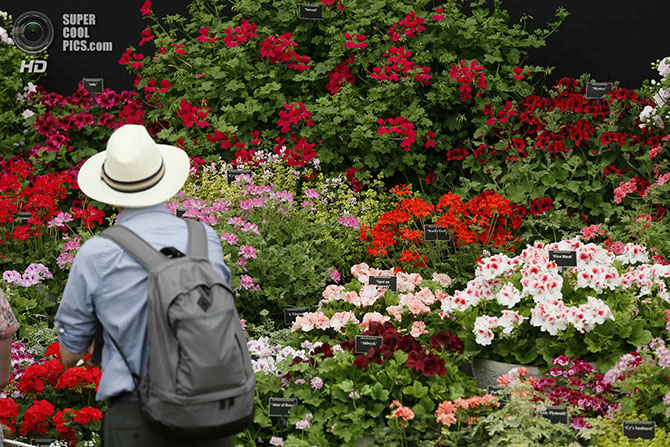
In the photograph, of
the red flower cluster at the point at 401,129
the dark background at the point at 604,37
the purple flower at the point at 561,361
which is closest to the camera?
the purple flower at the point at 561,361

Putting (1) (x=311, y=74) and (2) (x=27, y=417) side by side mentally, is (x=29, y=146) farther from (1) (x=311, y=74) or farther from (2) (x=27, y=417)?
(2) (x=27, y=417)

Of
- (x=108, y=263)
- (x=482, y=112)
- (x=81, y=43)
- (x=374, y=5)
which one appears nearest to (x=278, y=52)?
(x=374, y=5)

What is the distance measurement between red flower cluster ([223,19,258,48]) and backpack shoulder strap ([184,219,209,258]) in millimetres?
3933

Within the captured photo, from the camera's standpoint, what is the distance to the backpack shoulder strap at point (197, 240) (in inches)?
105

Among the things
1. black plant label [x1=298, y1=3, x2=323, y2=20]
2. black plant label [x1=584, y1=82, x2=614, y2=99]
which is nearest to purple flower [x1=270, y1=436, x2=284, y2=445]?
black plant label [x1=584, y1=82, x2=614, y2=99]

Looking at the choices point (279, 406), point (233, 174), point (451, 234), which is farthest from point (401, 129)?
point (279, 406)

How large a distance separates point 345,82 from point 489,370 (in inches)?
115

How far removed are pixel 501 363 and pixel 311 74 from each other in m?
3.07

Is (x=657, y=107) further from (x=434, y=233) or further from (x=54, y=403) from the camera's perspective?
(x=54, y=403)

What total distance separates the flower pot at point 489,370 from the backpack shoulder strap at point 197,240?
6.71ft

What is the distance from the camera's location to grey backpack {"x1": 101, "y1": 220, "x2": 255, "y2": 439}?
249 centimetres

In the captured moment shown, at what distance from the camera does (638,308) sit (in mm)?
4336

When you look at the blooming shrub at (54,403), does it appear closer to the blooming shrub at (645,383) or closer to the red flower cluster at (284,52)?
the blooming shrub at (645,383)

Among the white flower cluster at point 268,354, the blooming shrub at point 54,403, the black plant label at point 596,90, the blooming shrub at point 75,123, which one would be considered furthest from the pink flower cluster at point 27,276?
the black plant label at point 596,90
